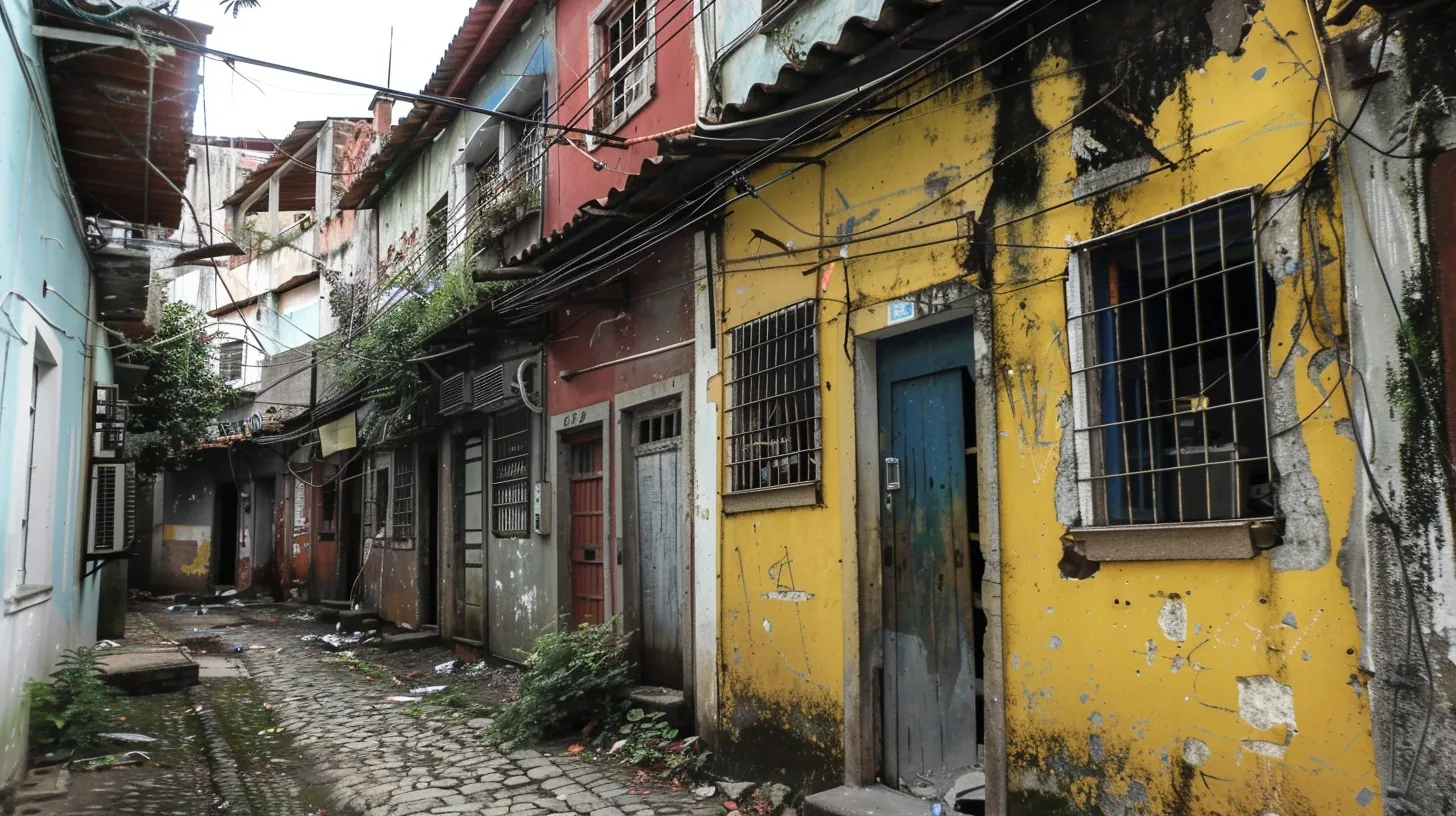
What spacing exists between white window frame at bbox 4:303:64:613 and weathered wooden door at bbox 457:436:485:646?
181 inches

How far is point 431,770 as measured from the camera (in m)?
6.84

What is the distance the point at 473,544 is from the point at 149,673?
369 cm

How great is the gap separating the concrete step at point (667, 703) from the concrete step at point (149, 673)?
5.04 m

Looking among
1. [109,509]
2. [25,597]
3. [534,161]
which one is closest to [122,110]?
[25,597]

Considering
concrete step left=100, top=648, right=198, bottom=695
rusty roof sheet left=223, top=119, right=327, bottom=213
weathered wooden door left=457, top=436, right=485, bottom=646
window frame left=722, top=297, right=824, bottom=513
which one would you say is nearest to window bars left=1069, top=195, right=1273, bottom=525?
window frame left=722, top=297, right=824, bottom=513

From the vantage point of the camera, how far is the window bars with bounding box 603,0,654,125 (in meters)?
9.45

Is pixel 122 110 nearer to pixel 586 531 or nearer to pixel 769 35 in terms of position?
pixel 769 35

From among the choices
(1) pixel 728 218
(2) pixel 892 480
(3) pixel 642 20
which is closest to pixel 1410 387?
(2) pixel 892 480

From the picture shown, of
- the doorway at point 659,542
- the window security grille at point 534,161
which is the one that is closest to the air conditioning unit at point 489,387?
the window security grille at point 534,161

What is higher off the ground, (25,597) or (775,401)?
(775,401)

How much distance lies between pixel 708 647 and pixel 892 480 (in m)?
2.05

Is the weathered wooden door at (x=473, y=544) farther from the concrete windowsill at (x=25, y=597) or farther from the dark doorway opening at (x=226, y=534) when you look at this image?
the dark doorway opening at (x=226, y=534)

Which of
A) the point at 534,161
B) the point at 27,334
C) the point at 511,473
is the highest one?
the point at 534,161

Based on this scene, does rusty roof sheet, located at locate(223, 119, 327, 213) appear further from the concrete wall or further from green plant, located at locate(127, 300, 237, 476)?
the concrete wall
